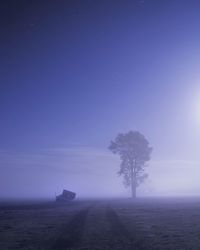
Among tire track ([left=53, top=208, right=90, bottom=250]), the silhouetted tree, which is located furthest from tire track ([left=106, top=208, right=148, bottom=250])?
the silhouetted tree

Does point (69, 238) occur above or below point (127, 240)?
above

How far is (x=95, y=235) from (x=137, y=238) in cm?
285

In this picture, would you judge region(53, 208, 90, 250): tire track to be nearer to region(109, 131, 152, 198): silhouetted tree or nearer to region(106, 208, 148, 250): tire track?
region(106, 208, 148, 250): tire track

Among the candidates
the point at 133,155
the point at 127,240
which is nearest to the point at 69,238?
the point at 127,240

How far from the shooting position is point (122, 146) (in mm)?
92938

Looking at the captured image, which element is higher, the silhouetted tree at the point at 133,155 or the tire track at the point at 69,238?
the silhouetted tree at the point at 133,155

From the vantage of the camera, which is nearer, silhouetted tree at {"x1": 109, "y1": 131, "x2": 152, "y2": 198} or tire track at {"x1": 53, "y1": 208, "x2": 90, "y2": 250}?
tire track at {"x1": 53, "y1": 208, "x2": 90, "y2": 250}

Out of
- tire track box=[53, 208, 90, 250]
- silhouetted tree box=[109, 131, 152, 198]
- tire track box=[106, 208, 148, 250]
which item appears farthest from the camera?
silhouetted tree box=[109, 131, 152, 198]

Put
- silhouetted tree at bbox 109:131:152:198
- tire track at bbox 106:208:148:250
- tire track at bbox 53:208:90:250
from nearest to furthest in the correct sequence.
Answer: tire track at bbox 106:208:148:250 → tire track at bbox 53:208:90:250 → silhouetted tree at bbox 109:131:152:198

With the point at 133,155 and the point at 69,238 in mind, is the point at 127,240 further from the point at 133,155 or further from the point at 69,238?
the point at 133,155

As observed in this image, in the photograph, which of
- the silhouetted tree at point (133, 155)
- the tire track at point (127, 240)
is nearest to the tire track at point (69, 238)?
the tire track at point (127, 240)

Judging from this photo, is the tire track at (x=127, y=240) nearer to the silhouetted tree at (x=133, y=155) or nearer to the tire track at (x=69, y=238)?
the tire track at (x=69, y=238)

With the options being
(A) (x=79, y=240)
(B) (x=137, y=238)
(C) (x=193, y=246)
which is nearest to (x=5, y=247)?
(A) (x=79, y=240)

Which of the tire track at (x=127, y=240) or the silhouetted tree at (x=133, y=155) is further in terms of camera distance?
the silhouetted tree at (x=133, y=155)
